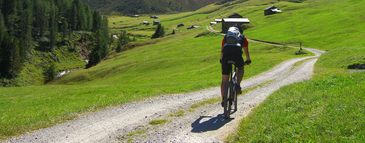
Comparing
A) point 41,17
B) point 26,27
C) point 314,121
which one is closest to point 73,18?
point 41,17

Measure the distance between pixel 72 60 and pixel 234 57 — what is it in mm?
151507

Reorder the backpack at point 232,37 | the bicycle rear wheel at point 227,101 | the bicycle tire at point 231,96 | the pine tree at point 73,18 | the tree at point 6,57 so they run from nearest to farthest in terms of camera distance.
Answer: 1. the backpack at point 232,37
2. the bicycle rear wheel at point 227,101
3. the bicycle tire at point 231,96
4. the tree at point 6,57
5. the pine tree at point 73,18

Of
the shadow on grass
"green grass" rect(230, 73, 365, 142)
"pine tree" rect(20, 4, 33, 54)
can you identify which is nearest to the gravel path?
the shadow on grass

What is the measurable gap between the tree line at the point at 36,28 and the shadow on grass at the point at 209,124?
110423 millimetres

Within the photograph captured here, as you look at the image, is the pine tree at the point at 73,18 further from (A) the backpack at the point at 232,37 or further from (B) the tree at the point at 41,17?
(A) the backpack at the point at 232,37

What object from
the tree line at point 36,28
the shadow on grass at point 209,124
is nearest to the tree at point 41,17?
the tree line at point 36,28

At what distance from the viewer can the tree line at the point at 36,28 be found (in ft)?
340

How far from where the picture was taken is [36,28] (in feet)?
516

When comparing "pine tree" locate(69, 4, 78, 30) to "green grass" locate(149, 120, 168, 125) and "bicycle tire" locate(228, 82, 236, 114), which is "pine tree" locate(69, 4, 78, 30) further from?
"bicycle tire" locate(228, 82, 236, 114)

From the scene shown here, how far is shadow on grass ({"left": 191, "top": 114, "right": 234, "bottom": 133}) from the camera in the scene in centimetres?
934

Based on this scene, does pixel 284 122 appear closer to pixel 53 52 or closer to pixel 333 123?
pixel 333 123

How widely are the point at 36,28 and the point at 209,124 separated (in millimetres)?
176737

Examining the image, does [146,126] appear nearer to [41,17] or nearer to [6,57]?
[6,57]

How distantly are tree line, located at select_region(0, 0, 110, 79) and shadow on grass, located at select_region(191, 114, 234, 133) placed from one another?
110 metres
